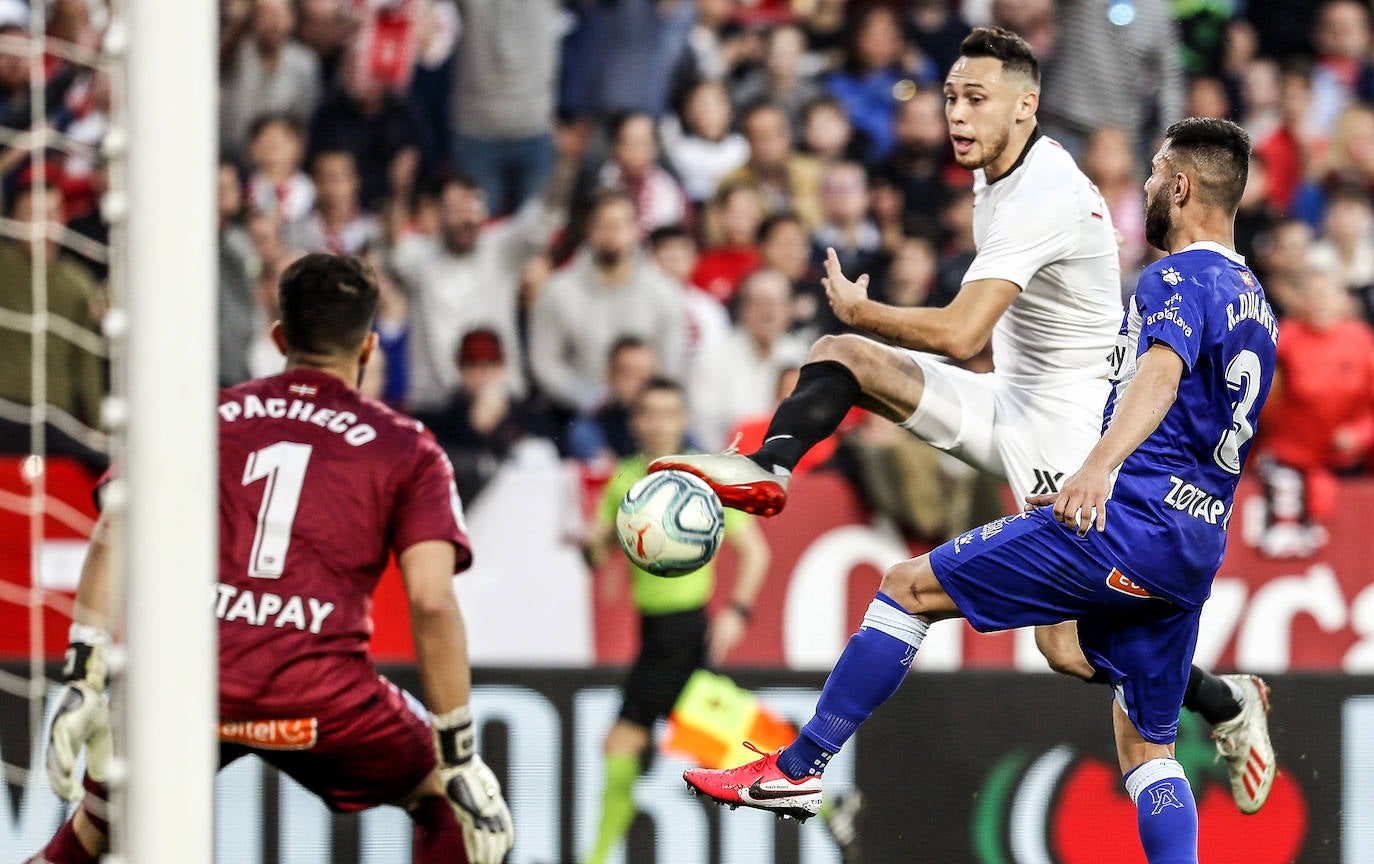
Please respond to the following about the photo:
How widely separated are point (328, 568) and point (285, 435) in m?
0.37

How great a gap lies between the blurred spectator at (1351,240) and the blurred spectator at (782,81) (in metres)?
2.84

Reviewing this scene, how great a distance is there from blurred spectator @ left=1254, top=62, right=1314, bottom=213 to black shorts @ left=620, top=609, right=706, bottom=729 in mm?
4693

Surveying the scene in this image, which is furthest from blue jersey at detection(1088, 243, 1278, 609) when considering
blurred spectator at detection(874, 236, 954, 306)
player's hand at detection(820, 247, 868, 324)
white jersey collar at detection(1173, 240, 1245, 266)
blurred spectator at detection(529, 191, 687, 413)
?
blurred spectator at detection(529, 191, 687, 413)

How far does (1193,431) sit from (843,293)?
951mm

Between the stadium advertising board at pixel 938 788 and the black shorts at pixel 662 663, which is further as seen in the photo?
the black shorts at pixel 662 663

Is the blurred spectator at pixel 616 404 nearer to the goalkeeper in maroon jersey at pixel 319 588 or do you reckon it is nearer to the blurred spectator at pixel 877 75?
the blurred spectator at pixel 877 75

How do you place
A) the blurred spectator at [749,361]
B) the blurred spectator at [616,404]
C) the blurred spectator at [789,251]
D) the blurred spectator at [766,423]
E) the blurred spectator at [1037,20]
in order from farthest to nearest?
1. the blurred spectator at [1037,20]
2. the blurred spectator at [789,251]
3. the blurred spectator at [749,361]
4. the blurred spectator at [616,404]
5. the blurred spectator at [766,423]

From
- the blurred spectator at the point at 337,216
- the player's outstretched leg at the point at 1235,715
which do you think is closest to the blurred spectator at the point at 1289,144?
the blurred spectator at the point at 337,216

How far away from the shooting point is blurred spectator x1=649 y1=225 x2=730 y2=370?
Result: 30.5 feet

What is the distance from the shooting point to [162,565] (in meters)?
3.56

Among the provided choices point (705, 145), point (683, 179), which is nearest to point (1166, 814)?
point (683, 179)

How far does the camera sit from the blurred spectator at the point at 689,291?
928 centimetres

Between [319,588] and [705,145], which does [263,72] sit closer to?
[705,145]

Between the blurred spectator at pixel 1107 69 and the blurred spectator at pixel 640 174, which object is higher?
the blurred spectator at pixel 1107 69
